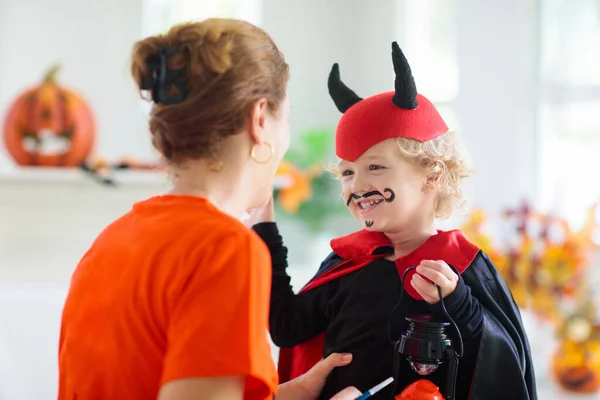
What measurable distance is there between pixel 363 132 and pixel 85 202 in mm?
1992

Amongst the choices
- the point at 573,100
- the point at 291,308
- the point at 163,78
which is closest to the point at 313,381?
the point at 291,308

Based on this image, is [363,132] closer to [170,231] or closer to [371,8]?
[170,231]

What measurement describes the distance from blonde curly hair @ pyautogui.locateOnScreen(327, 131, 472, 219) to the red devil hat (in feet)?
0.07

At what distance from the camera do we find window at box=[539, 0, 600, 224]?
2.49 meters

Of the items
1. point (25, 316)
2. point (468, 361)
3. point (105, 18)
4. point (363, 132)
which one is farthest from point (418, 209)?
point (105, 18)

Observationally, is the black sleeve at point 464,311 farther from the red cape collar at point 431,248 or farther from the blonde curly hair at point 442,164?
the blonde curly hair at point 442,164

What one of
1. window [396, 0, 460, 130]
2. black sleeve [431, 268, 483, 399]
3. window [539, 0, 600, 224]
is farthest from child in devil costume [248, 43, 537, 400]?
window [396, 0, 460, 130]

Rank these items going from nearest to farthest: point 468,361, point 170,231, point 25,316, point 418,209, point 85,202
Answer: point 170,231 < point 468,361 < point 418,209 < point 25,316 < point 85,202

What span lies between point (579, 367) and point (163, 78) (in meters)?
1.82

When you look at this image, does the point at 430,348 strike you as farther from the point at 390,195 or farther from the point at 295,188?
the point at 295,188

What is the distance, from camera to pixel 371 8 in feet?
10.8

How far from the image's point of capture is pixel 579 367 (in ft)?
7.55

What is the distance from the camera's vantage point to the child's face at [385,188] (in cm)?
135

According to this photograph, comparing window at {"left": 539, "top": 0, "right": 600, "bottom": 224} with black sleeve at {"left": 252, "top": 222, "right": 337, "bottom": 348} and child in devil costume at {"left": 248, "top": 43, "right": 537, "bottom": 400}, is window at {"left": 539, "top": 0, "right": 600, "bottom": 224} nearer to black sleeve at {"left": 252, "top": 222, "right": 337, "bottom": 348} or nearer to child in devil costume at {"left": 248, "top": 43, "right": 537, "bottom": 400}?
child in devil costume at {"left": 248, "top": 43, "right": 537, "bottom": 400}
